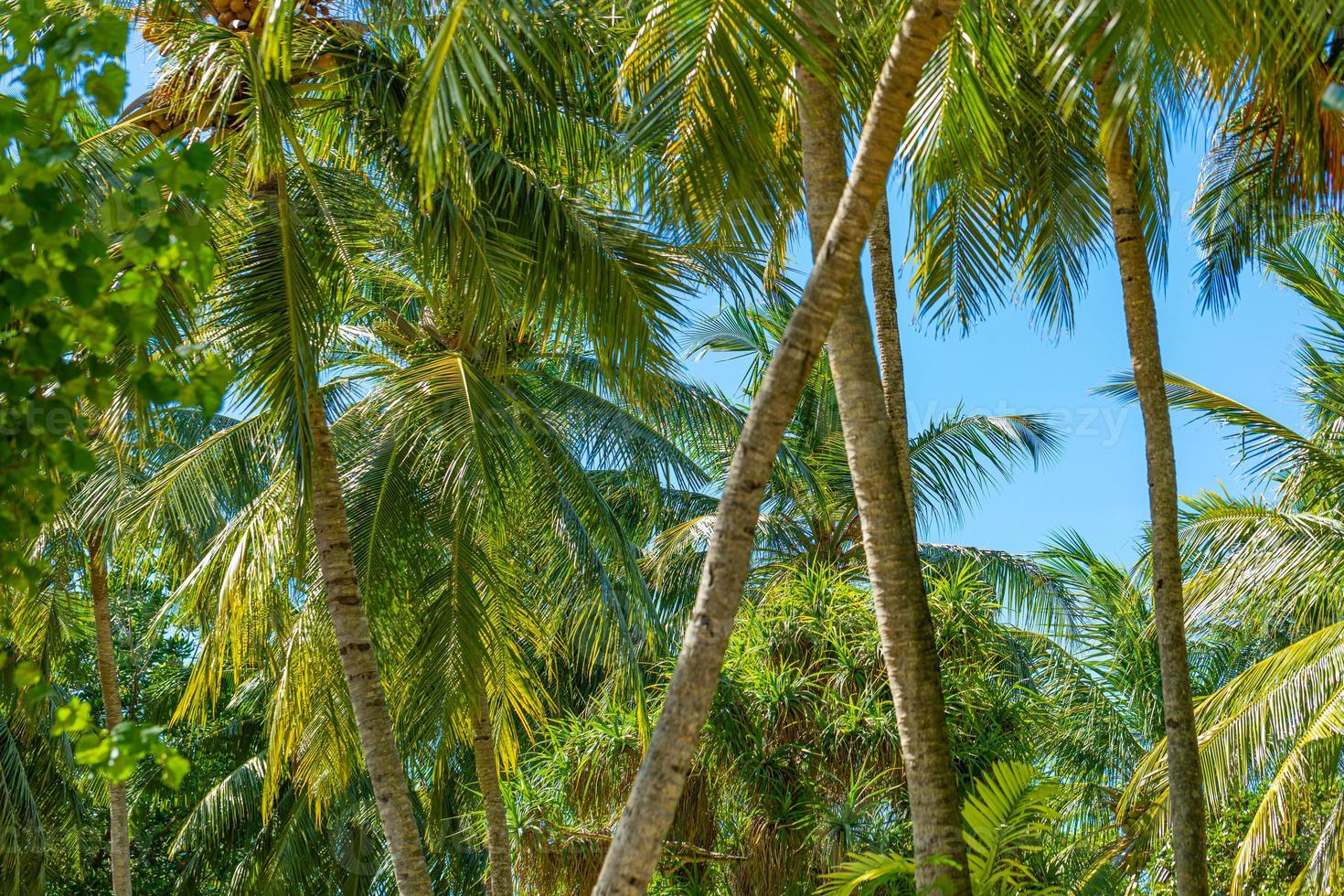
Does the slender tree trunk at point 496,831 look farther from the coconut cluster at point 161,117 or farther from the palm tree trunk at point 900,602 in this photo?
the palm tree trunk at point 900,602

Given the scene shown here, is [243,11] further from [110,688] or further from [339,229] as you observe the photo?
[110,688]

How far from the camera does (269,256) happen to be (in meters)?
6.77

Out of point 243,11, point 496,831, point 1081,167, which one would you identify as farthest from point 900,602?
point 243,11

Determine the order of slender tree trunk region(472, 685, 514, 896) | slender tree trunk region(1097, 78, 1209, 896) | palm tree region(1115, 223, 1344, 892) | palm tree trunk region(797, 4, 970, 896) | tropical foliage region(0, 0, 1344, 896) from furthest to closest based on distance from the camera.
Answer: palm tree region(1115, 223, 1344, 892) → slender tree trunk region(472, 685, 514, 896) → slender tree trunk region(1097, 78, 1209, 896) → palm tree trunk region(797, 4, 970, 896) → tropical foliage region(0, 0, 1344, 896)

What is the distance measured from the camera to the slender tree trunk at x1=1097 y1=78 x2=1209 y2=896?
554 cm

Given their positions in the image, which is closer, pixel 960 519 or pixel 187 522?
pixel 187 522

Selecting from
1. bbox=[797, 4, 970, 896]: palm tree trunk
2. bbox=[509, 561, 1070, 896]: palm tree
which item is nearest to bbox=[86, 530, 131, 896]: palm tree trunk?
bbox=[509, 561, 1070, 896]: palm tree

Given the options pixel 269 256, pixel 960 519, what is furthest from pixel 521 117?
pixel 960 519

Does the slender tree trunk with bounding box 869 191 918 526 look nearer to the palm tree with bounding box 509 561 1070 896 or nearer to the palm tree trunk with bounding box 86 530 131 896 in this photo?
the palm tree with bounding box 509 561 1070 896

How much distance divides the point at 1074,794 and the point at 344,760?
6106 mm

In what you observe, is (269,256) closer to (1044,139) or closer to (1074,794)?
(1044,139)

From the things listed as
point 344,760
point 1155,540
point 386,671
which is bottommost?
point 344,760

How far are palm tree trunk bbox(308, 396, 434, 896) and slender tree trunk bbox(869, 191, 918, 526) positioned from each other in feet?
9.82

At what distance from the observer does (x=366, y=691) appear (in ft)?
22.3
